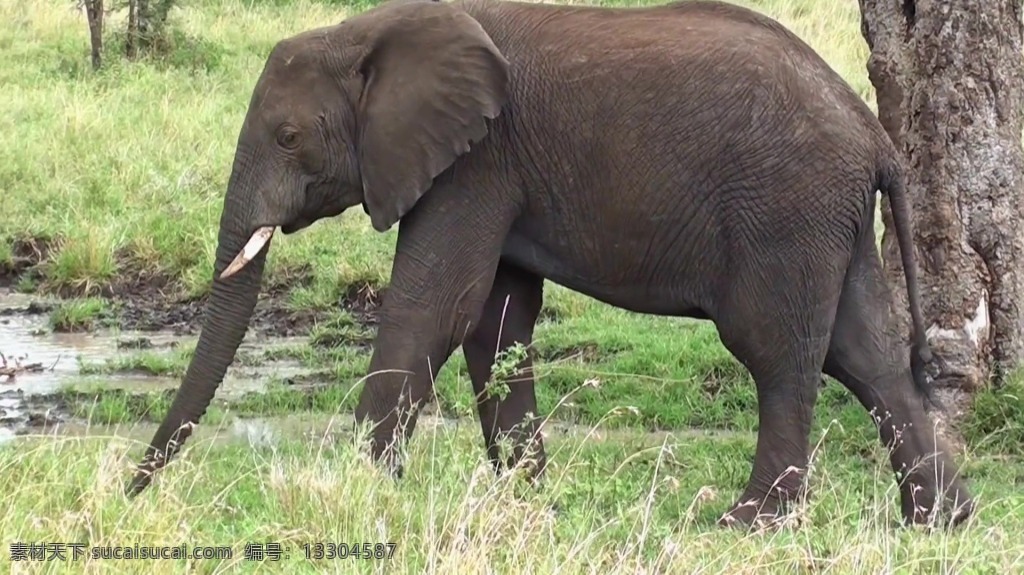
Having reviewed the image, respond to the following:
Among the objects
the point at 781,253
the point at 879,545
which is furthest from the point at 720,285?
the point at 879,545

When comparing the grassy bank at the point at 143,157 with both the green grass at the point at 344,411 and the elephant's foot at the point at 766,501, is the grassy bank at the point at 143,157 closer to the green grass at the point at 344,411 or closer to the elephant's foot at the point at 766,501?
the green grass at the point at 344,411

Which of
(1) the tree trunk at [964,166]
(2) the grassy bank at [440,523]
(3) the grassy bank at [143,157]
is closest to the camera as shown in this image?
(2) the grassy bank at [440,523]

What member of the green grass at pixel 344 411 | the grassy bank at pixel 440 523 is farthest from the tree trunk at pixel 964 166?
the grassy bank at pixel 440 523

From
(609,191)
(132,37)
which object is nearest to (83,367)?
(609,191)

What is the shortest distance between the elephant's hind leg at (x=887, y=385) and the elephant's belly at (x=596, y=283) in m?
0.56

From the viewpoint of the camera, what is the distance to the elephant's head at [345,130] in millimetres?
5859

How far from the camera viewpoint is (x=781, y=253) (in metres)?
5.73

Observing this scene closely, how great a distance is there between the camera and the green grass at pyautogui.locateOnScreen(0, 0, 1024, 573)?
4.58 meters

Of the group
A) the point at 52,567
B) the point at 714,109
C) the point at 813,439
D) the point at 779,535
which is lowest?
the point at 813,439

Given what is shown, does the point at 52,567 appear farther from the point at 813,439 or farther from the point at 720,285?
the point at 813,439

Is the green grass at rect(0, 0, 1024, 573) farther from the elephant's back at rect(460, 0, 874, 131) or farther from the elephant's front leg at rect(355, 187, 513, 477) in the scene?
the elephant's back at rect(460, 0, 874, 131)

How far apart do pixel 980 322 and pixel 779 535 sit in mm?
2490

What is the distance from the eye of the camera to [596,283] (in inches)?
241

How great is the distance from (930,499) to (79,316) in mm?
5361
